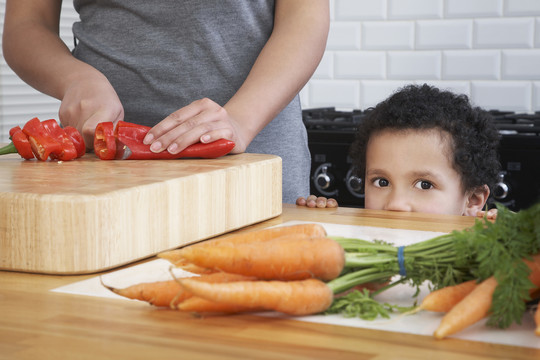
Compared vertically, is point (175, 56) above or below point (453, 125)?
above

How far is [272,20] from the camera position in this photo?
175 centimetres

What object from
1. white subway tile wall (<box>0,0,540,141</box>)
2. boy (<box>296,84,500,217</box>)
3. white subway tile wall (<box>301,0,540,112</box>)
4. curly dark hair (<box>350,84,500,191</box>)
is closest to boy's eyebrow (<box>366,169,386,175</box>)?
boy (<box>296,84,500,217</box>)

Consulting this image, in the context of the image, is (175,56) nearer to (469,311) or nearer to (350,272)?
(350,272)

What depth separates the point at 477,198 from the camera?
1.89 meters

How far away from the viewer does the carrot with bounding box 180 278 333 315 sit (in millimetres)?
699

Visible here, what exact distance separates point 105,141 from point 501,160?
1.36 m

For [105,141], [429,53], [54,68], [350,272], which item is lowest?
[350,272]

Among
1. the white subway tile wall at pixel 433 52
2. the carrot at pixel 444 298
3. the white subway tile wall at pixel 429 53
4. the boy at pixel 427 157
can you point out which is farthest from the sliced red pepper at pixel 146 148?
the white subway tile wall at pixel 433 52

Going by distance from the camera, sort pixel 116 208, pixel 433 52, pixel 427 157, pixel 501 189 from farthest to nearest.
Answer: pixel 433 52
pixel 501 189
pixel 427 157
pixel 116 208

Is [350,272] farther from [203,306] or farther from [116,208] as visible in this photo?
[116,208]

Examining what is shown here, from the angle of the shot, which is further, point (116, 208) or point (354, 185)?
point (354, 185)

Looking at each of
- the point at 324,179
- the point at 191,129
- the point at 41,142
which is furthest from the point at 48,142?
the point at 324,179

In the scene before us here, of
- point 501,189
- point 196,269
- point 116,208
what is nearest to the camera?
point 196,269

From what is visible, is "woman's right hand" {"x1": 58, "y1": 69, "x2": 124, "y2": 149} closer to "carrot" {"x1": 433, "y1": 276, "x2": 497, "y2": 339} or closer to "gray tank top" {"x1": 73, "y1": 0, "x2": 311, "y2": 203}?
"gray tank top" {"x1": 73, "y1": 0, "x2": 311, "y2": 203}
